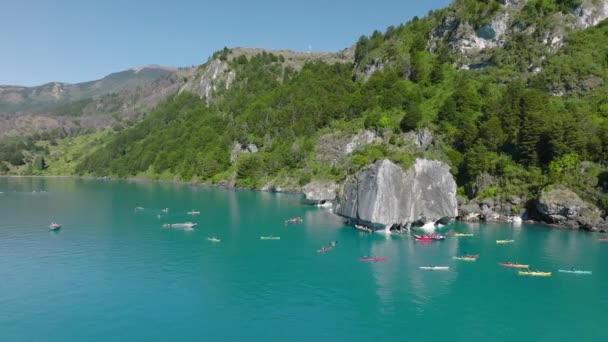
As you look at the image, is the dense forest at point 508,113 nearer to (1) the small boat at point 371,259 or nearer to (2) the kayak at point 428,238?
(2) the kayak at point 428,238

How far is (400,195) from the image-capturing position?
107m

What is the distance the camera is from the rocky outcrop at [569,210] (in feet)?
350

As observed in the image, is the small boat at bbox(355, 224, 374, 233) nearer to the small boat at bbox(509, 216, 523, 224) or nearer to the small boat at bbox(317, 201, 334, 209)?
the small boat at bbox(509, 216, 523, 224)

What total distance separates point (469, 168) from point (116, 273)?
100m

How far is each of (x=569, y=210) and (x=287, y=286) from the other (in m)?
79.5

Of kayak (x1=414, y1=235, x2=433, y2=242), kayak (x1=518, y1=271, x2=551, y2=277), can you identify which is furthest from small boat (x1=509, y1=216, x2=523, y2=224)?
kayak (x1=518, y1=271, x2=551, y2=277)

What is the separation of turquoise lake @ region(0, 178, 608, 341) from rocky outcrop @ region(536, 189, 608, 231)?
4.83 metres

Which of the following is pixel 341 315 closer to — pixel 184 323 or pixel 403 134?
pixel 184 323

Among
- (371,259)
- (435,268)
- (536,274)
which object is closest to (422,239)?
(371,259)

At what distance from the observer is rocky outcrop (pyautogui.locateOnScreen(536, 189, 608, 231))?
350ft

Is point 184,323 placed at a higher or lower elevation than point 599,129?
lower

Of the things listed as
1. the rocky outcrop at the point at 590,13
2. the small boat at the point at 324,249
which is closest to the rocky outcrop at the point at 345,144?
the rocky outcrop at the point at 590,13

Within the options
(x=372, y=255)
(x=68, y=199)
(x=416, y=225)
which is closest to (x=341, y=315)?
(x=372, y=255)

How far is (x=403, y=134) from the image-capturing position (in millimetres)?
169250
